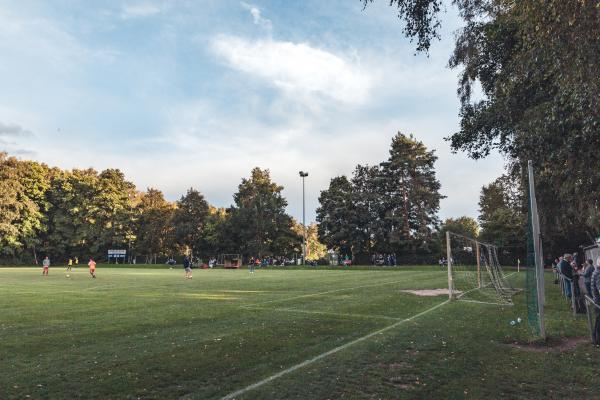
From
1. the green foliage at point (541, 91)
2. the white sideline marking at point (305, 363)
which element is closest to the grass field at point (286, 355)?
the white sideline marking at point (305, 363)

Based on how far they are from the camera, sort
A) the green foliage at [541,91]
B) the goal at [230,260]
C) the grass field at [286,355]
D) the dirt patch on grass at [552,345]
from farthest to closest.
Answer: the goal at [230,260]
the dirt patch on grass at [552,345]
the green foliage at [541,91]
the grass field at [286,355]

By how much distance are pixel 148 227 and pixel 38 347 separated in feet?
242

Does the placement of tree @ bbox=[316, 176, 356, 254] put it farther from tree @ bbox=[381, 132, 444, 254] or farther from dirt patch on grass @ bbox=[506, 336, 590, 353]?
dirt patch on grass @ bbox=[506, 336, 590, 353]

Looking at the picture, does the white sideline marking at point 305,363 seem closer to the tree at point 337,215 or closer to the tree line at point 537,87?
the tree line at point 537,87

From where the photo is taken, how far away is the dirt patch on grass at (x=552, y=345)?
26.9 ft

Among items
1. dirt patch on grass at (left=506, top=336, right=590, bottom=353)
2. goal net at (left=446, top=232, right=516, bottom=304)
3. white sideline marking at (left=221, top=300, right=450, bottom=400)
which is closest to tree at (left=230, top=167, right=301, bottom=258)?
goal net at (left=446, top=232, right=516, bottom=304)

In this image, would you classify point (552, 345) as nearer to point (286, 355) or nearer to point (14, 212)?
point (286, 355)

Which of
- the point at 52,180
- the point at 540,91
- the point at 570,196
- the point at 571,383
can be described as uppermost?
the point at 52,180

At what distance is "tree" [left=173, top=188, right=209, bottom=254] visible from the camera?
7575 centimetres

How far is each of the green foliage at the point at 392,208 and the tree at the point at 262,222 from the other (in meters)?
7.18

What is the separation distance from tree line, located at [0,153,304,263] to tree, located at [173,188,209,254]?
0.54 ft

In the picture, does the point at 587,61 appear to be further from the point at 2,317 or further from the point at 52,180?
the point at 52,180

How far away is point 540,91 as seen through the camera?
1475 centimetres

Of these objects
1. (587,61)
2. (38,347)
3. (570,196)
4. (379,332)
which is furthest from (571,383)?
(570,196)
